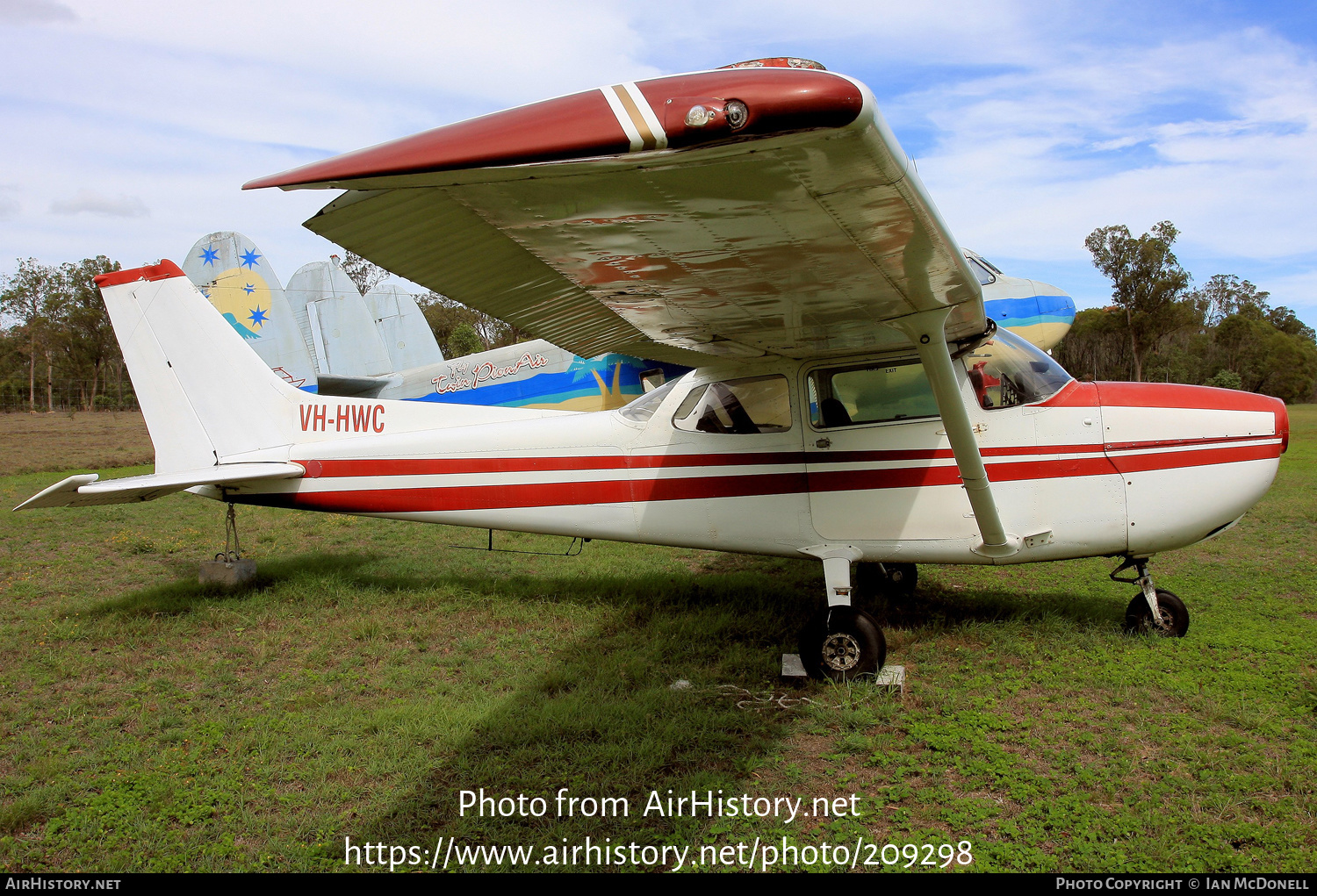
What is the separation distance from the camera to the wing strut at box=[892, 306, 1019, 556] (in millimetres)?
3764

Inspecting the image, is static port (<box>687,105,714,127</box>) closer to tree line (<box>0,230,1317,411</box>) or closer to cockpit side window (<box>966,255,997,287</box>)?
cockpit side window (<box>966,255,997,287</box>)

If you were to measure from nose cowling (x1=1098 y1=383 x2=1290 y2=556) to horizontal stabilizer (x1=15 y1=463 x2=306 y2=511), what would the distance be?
6.09 meters

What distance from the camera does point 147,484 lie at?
18.3 feet

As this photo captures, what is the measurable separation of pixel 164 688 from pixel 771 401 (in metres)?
4.25

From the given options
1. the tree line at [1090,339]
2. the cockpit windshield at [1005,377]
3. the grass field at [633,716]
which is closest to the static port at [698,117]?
the grass field at [633,716]

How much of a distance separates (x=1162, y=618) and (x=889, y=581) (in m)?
2.02

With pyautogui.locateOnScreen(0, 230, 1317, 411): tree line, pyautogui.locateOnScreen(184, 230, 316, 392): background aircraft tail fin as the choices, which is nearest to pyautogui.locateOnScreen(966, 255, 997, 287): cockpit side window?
pyautogui.locateOnScreen(184, 230, 316, 392): background aircraft tail fin

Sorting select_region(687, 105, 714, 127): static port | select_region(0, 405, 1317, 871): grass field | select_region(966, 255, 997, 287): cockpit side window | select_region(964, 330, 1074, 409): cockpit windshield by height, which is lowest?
select_region(0, 405, 1317, 871): grass field

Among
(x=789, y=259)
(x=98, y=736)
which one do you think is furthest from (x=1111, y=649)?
(x=98, y=736)

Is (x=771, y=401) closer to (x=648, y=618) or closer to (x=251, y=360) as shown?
(x=648, y=618)
